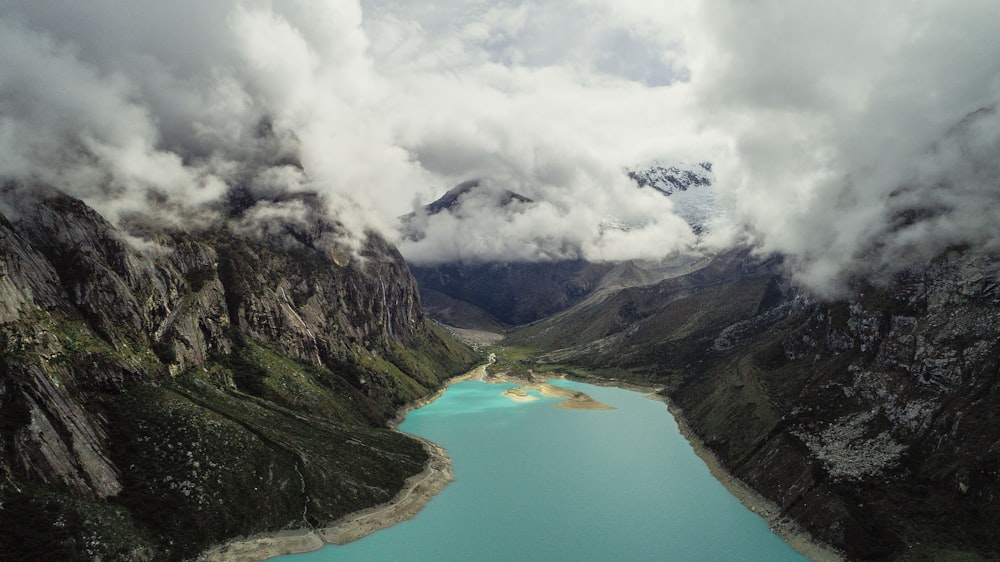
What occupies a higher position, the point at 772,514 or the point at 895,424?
the point at 895,424

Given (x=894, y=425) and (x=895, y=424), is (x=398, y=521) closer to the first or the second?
(x=894, y=425)

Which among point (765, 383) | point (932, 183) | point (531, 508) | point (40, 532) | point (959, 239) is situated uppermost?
point (932, 183)

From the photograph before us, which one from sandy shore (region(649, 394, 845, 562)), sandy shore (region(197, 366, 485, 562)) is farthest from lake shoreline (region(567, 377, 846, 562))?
sandy shore (region(197, 366, 485, 562))

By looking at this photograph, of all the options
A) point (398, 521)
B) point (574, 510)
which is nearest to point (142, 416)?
point (398, 521)

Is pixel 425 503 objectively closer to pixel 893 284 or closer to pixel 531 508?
pixel 531 508

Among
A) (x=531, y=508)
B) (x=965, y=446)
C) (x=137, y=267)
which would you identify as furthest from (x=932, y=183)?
(x=137, y=267)

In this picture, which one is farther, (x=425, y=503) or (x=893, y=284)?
(x=893, y=284)
